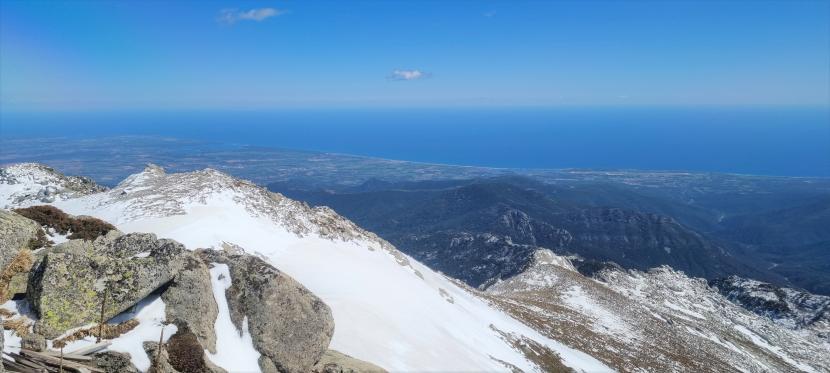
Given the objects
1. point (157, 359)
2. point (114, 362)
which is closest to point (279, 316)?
point (157, 359)

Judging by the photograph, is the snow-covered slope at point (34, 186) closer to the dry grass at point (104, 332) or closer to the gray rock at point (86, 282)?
the gray rock at point (86, 282)

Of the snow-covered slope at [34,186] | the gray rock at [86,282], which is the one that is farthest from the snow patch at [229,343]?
the snow-covered slope at [34,186]

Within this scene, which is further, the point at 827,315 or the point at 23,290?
the point at 827,315

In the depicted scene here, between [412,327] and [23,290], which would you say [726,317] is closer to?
[412,327]

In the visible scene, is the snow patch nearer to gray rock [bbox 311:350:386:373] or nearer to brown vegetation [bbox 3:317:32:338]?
gray rock [bbox 311:350:386:373]

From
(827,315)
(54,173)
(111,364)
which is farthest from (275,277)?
(827,315)

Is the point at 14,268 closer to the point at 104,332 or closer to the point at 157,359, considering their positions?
the point at 104,332
